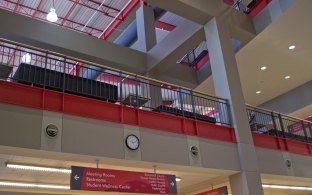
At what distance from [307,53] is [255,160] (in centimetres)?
736

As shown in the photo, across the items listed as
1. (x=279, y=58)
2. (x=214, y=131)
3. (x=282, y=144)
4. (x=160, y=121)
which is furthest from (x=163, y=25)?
(x=160, y=121)

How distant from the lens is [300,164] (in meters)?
13.1

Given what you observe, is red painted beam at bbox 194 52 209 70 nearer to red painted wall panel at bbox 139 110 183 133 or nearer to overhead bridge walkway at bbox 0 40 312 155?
overhead bridge walkway at bbox 0 40 312 155

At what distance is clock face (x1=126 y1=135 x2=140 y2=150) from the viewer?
342 inches

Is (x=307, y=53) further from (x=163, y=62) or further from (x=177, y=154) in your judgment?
(x=177, y=154)

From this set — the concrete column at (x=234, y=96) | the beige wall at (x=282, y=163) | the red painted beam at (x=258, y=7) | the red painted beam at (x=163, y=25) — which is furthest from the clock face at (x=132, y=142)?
the red painted beam at (x=163, y=25)

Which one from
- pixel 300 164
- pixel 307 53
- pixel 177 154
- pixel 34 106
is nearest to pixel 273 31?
pixel 307 53

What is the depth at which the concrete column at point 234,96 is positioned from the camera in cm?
1080

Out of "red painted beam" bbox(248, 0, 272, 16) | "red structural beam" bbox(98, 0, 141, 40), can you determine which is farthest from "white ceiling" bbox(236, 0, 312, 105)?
"red structural beam" bbox(98, 0, 141, 40)

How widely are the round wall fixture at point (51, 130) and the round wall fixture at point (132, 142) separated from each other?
190 cm

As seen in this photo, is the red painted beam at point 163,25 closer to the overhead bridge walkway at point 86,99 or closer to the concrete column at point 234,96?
the concrete column at point 234,96

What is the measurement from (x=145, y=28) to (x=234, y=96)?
21.8 feet

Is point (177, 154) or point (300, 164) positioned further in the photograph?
point (300, 164)

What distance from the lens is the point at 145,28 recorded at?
16578mm
